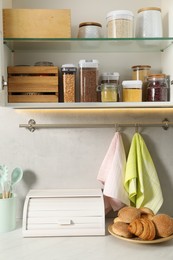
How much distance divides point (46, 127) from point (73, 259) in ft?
2.13

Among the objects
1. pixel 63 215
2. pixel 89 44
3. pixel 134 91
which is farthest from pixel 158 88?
pixel 63 215

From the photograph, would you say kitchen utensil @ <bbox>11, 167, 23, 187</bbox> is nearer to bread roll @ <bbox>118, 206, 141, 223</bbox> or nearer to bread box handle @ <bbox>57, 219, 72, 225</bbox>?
bread box handle @ <bbox>57, 219, 72, 225</bbox>

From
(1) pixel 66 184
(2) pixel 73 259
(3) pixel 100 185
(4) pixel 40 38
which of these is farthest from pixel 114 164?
(4) pixel 40 38

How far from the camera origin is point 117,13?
1.33 meters

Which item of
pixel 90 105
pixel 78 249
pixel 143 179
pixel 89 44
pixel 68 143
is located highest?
pixel 89 44

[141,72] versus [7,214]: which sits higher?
[141,72]

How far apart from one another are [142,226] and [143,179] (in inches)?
12.3

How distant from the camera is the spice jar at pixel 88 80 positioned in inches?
54.1

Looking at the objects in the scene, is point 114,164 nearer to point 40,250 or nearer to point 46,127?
point 46,127

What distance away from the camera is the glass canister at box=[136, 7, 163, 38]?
1349 mm

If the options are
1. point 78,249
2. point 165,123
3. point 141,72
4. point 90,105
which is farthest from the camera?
point 165,123

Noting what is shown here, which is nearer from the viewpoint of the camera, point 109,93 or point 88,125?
point 109,93

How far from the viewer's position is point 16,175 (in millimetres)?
1543

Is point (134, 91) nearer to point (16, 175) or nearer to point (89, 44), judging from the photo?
point (89, 44)
